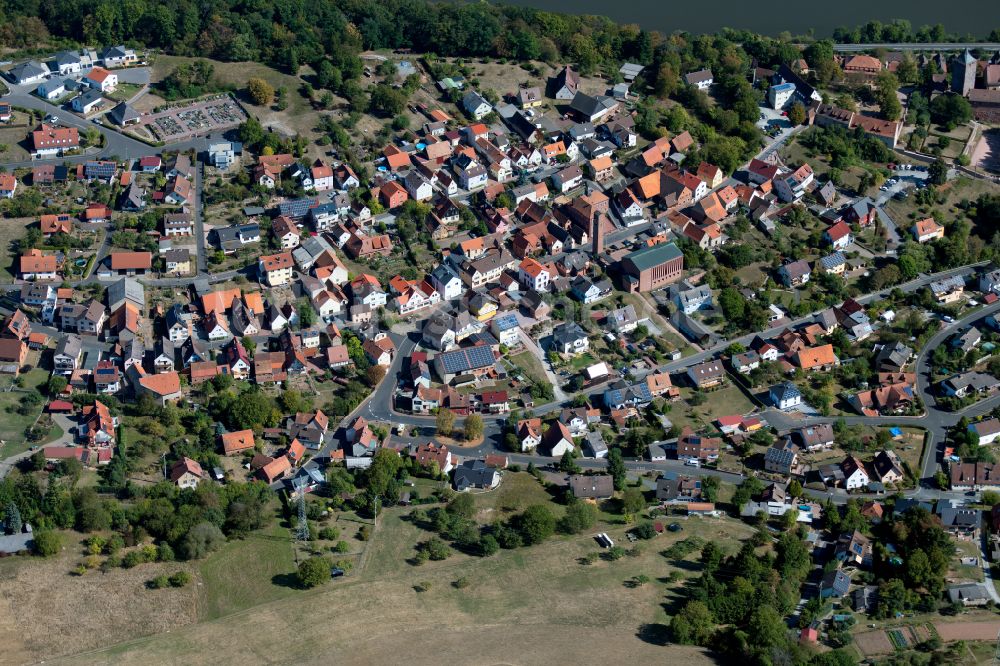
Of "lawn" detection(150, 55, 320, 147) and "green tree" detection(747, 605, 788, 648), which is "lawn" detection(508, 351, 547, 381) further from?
"lawn" detection(150, 55, 320, 147)

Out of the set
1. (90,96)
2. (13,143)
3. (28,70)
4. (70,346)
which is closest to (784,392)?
(70,346)

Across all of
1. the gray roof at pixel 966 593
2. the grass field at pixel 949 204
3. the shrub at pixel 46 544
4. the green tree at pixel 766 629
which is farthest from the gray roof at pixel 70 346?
the grass field at pixel 949 204

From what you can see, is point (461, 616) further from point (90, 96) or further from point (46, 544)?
point (90, 96)

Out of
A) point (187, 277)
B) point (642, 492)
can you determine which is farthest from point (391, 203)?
point (642, 492)

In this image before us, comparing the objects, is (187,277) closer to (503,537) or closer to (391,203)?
(391,203)

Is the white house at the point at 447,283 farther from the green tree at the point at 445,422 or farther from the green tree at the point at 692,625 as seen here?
the green tree at the point at 692,625

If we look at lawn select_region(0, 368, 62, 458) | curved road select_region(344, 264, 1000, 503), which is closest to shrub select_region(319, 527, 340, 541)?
curved road select_region(344, 264, 1000, 503)
